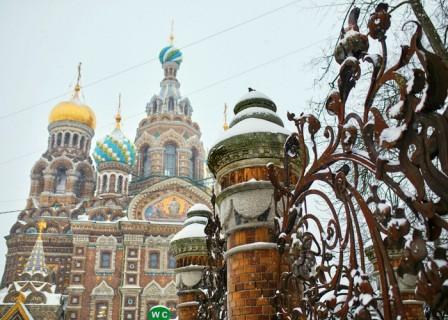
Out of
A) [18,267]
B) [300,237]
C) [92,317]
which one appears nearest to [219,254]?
[300,237]

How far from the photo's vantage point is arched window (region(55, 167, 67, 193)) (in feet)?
112

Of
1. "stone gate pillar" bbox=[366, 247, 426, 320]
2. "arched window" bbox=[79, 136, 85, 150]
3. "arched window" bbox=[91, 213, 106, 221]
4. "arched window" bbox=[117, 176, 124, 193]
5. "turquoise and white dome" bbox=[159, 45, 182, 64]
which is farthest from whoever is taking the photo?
"turquoise and white dome" bbox=[159, 45, 182, 64]

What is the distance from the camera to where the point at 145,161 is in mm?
35344

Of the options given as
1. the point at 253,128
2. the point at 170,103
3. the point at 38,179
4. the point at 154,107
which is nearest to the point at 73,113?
the point at 38,179

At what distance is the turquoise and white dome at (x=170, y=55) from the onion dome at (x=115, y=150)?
1032 centimetres

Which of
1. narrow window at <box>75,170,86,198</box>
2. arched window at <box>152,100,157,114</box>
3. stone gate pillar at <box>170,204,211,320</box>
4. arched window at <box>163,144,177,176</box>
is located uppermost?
arched window at <box>152,100,157,114</box>

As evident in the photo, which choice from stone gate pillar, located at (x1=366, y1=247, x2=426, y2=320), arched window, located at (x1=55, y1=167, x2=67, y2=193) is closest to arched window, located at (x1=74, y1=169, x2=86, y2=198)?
arched window, located at (x1=55, y1=167, x2=67, y2=193)

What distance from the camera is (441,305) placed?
61.2 inches

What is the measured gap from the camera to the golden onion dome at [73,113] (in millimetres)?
35906

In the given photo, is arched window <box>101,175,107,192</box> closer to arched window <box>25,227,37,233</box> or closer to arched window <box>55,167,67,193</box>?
arched window <box>55,167,67,193</box>

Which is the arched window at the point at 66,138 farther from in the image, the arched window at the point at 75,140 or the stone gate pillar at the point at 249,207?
the stone gate pillar at the point at 249,207

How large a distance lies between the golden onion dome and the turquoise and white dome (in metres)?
8.60

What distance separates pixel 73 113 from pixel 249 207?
114 feet

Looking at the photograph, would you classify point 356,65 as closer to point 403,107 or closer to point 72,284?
point 403,107
